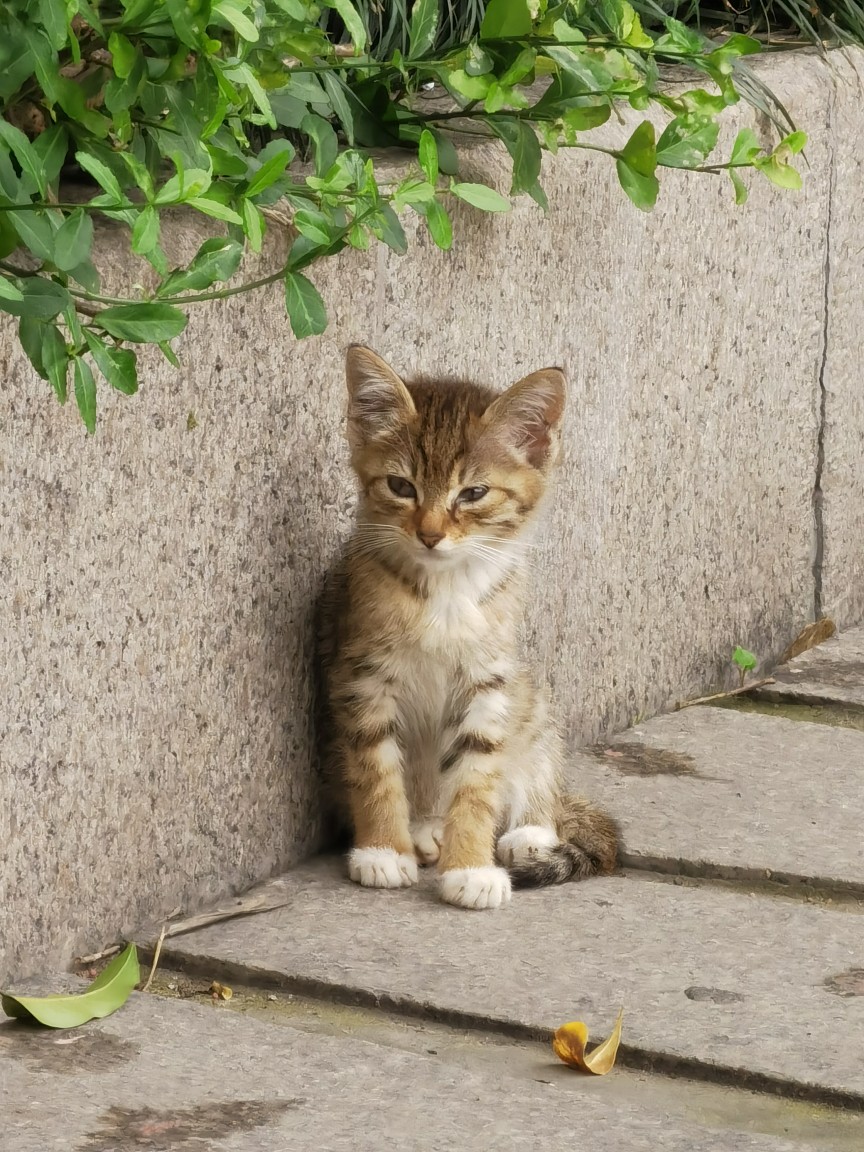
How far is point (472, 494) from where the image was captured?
4.00m

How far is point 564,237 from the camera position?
186 inches

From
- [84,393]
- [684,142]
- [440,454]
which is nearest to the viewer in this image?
[84,393]

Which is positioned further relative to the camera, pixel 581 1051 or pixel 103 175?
pixel 581 1051

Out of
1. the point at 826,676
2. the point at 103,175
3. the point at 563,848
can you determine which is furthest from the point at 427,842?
the point at 826,676

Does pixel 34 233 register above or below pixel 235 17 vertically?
below

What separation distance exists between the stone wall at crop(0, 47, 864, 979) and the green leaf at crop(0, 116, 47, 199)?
0.39 meters

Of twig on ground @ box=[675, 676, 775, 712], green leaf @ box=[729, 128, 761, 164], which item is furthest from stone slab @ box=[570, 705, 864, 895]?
green leaf @ box=[729, 128, 761, 164]

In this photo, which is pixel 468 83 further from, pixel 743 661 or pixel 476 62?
pixel 743 661

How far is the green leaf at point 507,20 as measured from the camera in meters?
3.75

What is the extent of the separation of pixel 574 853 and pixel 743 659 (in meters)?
1.79

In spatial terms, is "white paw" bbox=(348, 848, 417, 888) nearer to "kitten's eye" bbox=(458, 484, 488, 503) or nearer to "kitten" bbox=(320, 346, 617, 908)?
"kitten" bbox=(320, 346, 617, 908)

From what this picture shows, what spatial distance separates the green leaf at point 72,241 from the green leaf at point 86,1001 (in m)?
1.35

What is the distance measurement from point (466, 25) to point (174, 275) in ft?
7.82

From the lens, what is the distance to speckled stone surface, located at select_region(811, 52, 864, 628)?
5.96 m
